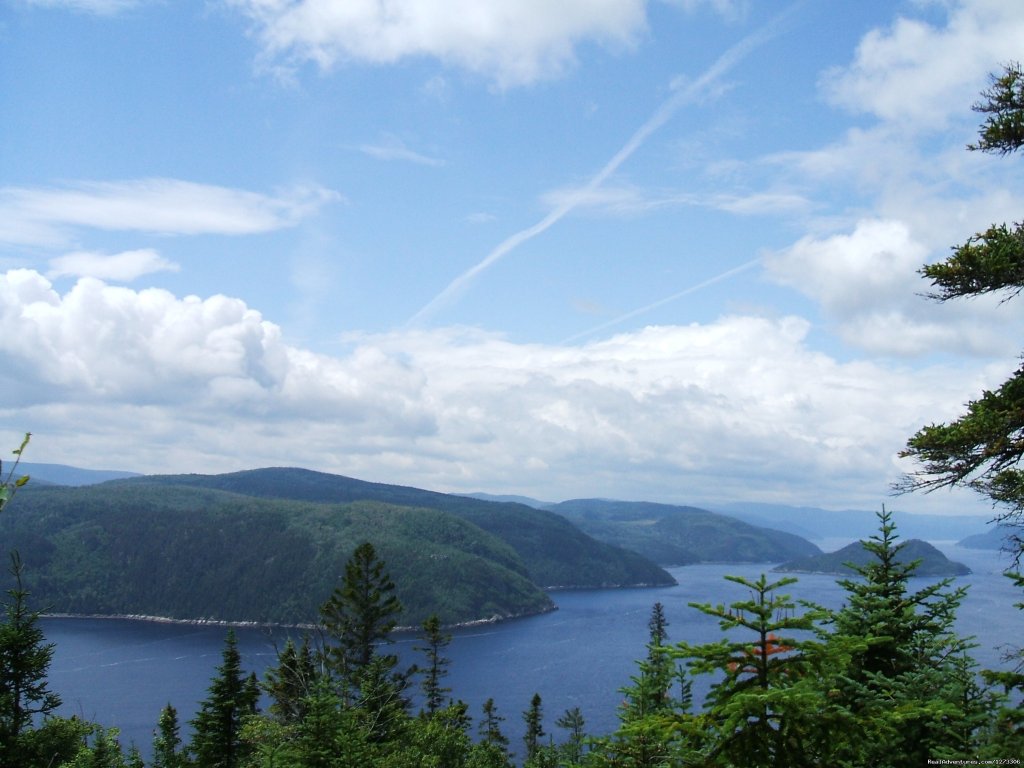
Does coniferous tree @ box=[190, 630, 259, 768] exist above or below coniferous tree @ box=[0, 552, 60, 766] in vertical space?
below

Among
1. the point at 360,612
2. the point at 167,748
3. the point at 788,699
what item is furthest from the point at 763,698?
the point at 167,748

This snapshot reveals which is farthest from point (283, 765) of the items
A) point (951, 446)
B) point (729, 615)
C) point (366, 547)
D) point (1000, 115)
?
point (366, 547)

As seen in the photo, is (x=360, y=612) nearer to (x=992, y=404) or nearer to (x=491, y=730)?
(x=491, y=730)

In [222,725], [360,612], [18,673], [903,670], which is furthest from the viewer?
[360,612]

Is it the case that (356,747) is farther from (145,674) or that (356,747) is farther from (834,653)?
(145,674)

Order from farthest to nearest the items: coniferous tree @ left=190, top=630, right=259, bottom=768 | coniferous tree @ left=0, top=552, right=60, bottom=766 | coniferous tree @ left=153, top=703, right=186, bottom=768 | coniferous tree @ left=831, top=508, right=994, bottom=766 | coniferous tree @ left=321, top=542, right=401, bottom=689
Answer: coniferous tree @ left=153, top=703, right=186, bottom=768, coniferous tree @ left=321, top=542, right=401, bottom=689, coniferous tree @ left=190, top=630, right=259, bottom=768, coniferous tree @ left=0, top=552, right=60, bottom=766, coniferous tree @ left=831, top=508, right=994, bottom=766

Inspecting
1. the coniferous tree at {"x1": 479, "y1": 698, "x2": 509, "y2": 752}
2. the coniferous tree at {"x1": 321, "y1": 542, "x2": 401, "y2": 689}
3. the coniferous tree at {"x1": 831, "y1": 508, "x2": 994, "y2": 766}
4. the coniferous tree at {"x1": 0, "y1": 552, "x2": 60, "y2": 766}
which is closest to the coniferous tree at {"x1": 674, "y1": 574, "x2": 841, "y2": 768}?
the coniferous tree at {"x1": 831, "y1": 508, "x2": 994, "y2": 766}

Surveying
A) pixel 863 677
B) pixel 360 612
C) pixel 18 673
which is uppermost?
pixel 863 677

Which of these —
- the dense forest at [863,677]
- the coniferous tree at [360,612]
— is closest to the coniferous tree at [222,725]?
the coniferous tree at [360,612]

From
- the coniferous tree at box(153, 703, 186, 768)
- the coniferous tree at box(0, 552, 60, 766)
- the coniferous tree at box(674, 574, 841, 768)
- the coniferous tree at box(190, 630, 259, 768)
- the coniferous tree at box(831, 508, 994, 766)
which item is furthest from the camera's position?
the coniferous tree at box(153, 703, 186, 768)

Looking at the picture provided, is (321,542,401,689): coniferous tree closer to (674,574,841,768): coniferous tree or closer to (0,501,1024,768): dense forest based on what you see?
(0,501,1024,768): dense forest

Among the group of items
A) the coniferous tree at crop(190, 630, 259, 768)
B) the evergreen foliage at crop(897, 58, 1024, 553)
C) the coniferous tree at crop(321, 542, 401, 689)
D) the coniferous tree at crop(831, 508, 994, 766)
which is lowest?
the coniferous tree at crop(190, 630, 259, 768)

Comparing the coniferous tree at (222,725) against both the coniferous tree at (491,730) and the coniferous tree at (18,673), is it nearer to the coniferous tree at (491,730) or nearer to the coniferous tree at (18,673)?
the coniferous tree at (18,673)

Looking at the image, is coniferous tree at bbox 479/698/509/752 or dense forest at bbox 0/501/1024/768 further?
coniferous tree at bbox 479/698/509/752
